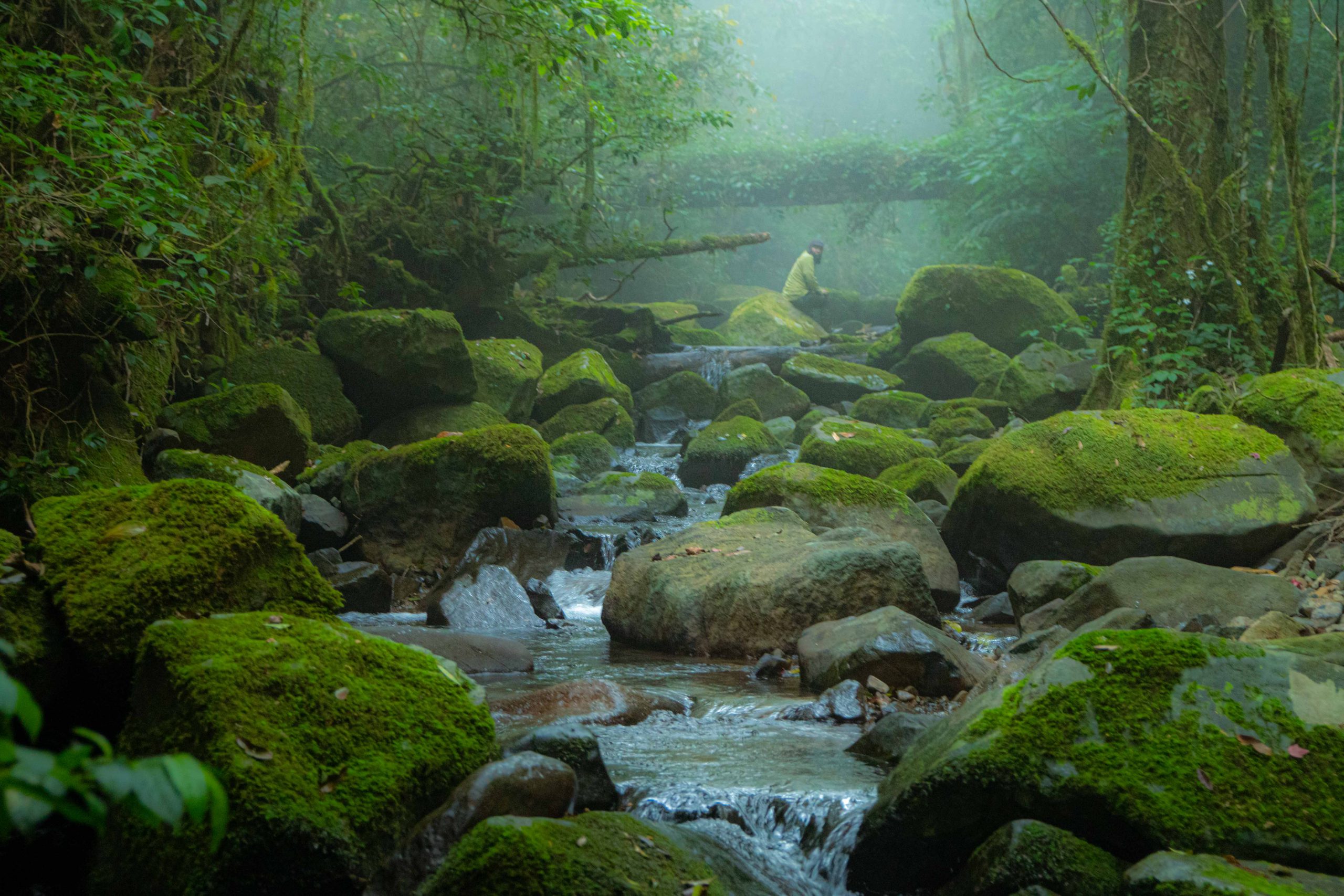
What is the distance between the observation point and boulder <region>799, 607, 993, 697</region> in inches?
186

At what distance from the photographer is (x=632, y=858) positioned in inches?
100

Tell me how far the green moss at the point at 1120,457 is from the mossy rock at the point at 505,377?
681cm

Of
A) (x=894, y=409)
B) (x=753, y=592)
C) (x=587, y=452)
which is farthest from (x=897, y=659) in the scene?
(x=894, y=409)

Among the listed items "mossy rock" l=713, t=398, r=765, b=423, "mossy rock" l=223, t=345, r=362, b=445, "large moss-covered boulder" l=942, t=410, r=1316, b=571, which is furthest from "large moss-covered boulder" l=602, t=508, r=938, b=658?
"mossy rock" l=713, t=398, r=765, b=423

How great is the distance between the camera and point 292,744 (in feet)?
8.64

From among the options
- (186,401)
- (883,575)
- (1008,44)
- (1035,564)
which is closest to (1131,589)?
(1035,564)

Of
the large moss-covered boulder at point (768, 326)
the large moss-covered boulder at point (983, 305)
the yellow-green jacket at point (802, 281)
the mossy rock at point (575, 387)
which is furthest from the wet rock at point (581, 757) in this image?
the yellow-green jacket at point (802, 281)

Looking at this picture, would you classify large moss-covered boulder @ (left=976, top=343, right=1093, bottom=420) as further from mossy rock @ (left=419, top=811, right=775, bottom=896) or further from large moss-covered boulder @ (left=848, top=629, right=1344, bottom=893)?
mossy rock @ (left=419, top=811, right=775, bottom=896)

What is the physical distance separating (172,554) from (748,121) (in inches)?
1058

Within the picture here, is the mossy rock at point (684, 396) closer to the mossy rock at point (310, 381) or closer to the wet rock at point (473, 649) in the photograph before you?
the mossy rock at point (310, 381)

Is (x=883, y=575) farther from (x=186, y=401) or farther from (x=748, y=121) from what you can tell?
(x=748, y=121)

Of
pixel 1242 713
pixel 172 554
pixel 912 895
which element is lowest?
pixel 912 895

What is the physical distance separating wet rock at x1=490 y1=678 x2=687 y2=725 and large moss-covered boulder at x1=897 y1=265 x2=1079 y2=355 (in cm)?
1320

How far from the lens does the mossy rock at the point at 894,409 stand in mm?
13242
